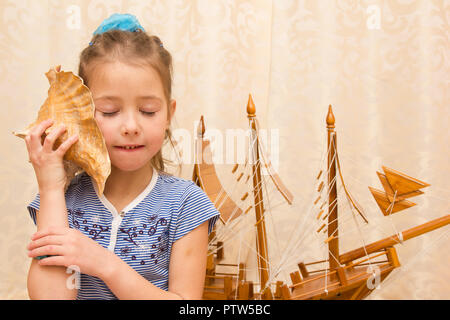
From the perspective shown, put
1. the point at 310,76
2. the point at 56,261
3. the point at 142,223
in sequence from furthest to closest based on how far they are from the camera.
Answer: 1. the point at 310,76
2. the point at 142,223
3. the point at 56,261

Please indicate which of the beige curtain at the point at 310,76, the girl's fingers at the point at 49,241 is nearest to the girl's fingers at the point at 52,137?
the girl's fingers at the point at 49,241

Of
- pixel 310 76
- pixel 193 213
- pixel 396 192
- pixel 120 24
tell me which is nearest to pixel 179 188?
pixel 193 213

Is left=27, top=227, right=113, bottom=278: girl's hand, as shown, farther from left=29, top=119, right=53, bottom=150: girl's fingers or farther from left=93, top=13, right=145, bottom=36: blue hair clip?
left=93, top=13, right=145, bottom=36: blue hair clip

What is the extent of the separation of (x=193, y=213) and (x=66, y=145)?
0.20m

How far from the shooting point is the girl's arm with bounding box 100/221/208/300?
1.83 ft

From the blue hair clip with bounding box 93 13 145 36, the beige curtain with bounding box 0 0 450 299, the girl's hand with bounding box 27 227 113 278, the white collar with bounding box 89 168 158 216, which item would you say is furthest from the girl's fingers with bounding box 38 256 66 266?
the beige curtain with bounding box 0 0 450 299

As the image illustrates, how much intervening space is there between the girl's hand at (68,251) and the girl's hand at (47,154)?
0.06m

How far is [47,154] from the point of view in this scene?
57cm

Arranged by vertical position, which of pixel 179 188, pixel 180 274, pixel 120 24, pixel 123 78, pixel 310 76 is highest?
pixel 310 76

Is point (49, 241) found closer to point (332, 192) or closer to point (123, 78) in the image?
point (123, 78)

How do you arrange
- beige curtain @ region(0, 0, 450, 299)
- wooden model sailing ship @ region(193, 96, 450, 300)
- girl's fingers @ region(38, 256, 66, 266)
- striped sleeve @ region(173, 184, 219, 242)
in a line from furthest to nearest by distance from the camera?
beige curtain @ region(0, 0, 450, 299)
wooden model sailing ship @ region(193, 96, 450, 300)
striped sleeve @ region(173, 184, 219, 242)
girl's fingers @ region(38, 256, 66, 266)

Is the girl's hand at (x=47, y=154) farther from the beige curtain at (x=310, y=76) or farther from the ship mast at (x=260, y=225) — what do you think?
the beige curtain at (x=310, y=76)
